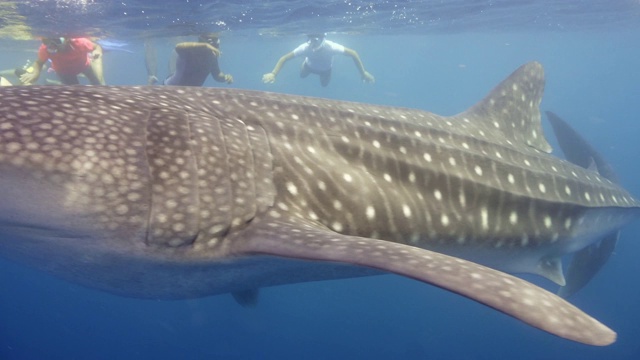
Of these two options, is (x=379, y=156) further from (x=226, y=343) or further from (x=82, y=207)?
(x=226, y=343)

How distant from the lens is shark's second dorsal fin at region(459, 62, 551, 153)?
6.02m

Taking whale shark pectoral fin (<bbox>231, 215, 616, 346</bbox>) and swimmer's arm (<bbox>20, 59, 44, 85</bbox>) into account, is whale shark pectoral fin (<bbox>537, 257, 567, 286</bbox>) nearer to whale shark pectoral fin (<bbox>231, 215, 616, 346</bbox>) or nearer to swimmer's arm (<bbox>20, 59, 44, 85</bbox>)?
whale shark pectoral fin (<bbox>231, 215, 616, 346</bbox>)

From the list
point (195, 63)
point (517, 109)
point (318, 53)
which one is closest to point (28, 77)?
point (195, 63)

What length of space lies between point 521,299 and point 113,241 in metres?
2.42

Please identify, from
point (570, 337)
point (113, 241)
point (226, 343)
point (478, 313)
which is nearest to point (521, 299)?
point (570, 337)

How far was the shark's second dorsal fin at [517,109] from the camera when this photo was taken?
602cm

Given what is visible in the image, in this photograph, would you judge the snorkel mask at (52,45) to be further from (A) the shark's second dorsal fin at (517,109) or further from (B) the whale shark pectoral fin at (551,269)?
(B) the whale shark pectoral fin at (551,269)

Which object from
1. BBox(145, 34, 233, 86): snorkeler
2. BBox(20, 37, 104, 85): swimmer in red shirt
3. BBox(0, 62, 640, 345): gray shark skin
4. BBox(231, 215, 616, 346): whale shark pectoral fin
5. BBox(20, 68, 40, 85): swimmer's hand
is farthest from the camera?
BBox(20, 37, 104, 85): swimmer in red shirt

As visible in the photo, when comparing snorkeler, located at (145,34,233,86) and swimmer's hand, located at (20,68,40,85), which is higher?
snorkeler, located at (145,34,233,86)

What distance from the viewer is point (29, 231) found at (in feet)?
9.38

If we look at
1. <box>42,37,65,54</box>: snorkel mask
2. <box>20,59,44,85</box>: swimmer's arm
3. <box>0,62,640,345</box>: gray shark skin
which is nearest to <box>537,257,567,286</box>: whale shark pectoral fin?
<box>0,62,640,345</box>: gray shark skin

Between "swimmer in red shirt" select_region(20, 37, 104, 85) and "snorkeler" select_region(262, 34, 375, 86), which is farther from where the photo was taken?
"snorkeler" select_region(262, 34, 375, 86)

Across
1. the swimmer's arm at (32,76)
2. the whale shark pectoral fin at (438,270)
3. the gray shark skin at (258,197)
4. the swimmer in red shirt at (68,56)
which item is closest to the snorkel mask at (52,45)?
the swimmer in red shirt at (68,56)

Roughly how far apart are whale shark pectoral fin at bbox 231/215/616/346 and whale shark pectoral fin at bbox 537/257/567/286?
3484mm
